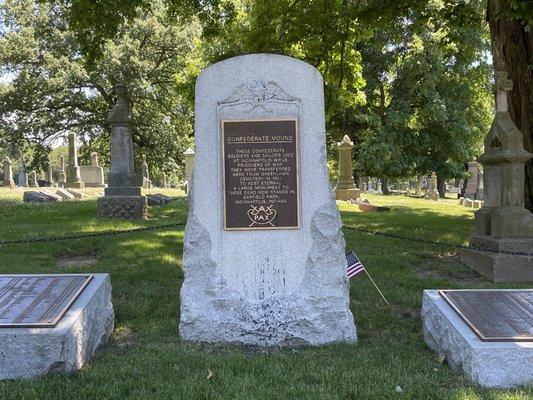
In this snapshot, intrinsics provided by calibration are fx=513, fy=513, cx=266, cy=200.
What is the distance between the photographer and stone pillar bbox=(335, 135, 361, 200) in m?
25.4

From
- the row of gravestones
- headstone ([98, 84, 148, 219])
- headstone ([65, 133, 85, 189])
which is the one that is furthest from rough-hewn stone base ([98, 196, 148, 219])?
headstone ([65, 133, 85, 189])

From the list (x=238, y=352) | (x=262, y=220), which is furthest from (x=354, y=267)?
(x=238, y=352)

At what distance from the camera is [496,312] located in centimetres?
470

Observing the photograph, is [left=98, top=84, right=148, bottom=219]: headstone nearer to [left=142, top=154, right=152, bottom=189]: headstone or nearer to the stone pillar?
the stone pillar

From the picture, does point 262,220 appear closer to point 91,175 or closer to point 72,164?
point 72,164

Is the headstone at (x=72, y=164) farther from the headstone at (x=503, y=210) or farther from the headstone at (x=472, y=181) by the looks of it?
the headstone at (x=503, y=210)

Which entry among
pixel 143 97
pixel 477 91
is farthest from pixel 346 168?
pixel 143 97

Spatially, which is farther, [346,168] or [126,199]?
[346,168]

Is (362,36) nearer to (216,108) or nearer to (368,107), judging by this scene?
(216,108)

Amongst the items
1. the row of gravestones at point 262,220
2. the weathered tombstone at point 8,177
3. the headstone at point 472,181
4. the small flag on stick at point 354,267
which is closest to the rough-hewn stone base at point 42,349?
the row of gravestones at point 262,220

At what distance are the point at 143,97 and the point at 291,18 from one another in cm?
1932

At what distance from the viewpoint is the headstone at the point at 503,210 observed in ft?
26.4

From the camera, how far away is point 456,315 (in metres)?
4.73

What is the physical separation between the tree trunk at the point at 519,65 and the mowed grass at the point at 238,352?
2.76 meters
